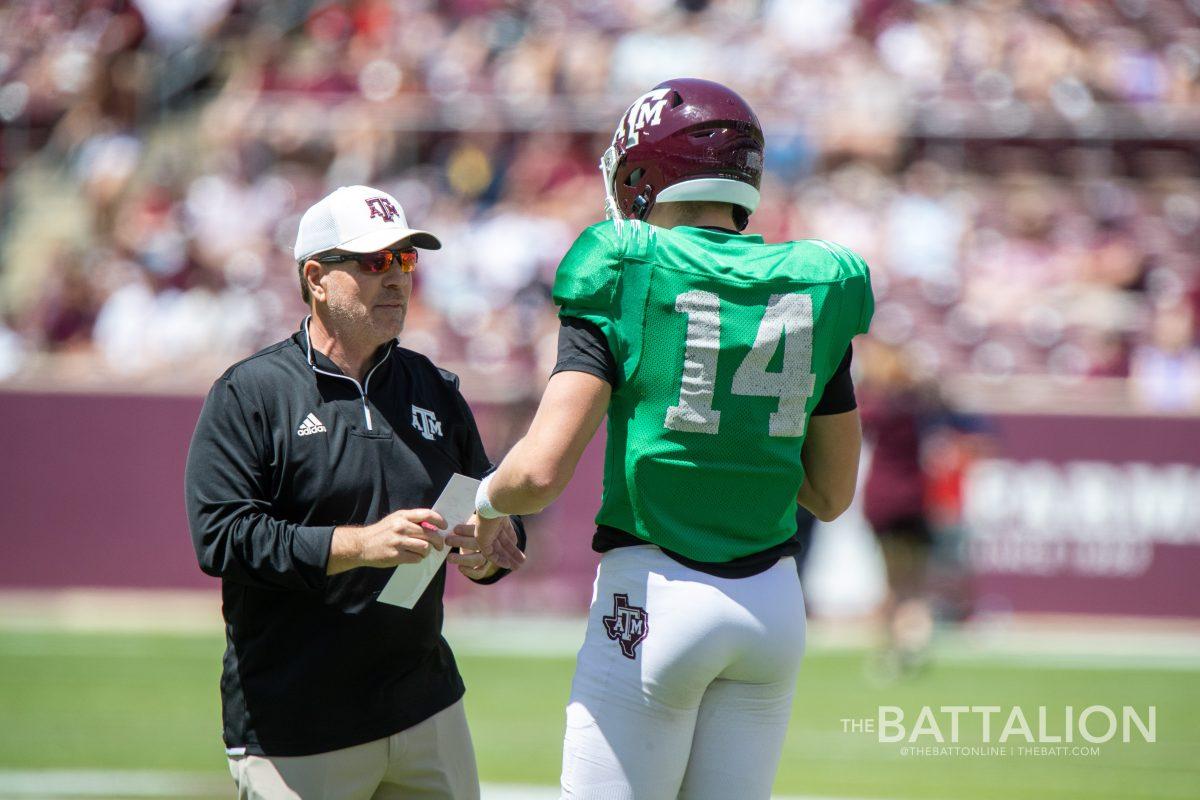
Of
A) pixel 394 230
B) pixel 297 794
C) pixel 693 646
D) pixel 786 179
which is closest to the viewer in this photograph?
pixel 693 646

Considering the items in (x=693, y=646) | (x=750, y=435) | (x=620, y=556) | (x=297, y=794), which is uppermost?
(x=750, y=435)

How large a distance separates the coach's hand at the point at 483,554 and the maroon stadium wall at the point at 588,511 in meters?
8.71

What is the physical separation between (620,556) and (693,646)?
26 centimetres

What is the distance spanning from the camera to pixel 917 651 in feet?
33.4

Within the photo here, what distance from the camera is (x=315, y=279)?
11.8 feet

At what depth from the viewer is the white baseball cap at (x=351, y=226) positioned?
3510 mm

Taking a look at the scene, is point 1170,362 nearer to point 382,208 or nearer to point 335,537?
point 382,208

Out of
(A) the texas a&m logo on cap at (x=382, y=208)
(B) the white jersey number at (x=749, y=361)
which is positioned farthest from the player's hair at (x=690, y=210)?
(A) the texas a&m logo on cap at (x=382, y=208)

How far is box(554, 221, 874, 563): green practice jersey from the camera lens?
297 centimetres

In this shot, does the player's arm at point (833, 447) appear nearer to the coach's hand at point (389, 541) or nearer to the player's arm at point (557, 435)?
the player's arm at point (557, 435)

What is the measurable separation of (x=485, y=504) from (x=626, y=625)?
40 cm

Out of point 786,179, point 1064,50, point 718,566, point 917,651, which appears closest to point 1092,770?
point 917,651

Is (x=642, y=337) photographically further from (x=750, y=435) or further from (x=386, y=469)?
(x=386, y=469)

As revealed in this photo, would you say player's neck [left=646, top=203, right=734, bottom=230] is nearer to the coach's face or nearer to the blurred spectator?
the coach's face
